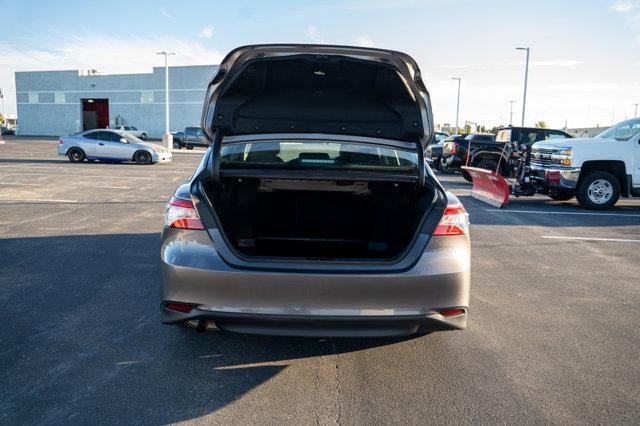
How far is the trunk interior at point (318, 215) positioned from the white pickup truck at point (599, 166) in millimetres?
8200

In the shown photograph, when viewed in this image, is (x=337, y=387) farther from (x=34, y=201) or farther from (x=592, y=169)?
(x=592, y=169)

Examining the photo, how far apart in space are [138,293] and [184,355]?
1.51 meters

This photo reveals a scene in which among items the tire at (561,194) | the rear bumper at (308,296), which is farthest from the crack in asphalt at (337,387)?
the tire at (561,194)

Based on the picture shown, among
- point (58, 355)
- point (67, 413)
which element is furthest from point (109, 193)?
point (67, 413)

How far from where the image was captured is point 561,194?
1272 centimetres

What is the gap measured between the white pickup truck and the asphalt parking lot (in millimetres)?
5596

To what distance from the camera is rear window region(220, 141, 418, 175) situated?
12.3ft

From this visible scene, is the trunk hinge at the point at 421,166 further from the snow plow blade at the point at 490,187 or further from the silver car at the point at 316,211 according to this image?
the snow plow blade at the point at 490,187

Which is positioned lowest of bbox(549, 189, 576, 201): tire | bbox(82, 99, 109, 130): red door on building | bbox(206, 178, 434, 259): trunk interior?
bbox(549, 189, 576, 201): tire

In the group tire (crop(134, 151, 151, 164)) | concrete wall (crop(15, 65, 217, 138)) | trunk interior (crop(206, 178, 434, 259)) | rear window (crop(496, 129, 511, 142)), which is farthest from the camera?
concrete wall (crop(15, 65, 217, 138))

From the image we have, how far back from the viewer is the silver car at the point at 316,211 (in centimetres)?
292

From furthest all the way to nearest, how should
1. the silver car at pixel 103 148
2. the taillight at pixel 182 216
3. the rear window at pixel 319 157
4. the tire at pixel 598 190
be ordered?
1. the silver car at pixel 103 148
2. the tire at pixel 598 190
3. the rear window at pixel 319 157
4. the taillight at pixel 182 216

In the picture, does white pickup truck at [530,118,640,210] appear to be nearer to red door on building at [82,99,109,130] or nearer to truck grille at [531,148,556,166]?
truck grille at [531,148,556,166]

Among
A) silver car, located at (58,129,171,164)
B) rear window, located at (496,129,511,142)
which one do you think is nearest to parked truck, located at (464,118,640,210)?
rear window, located at (496,129,511,142)
